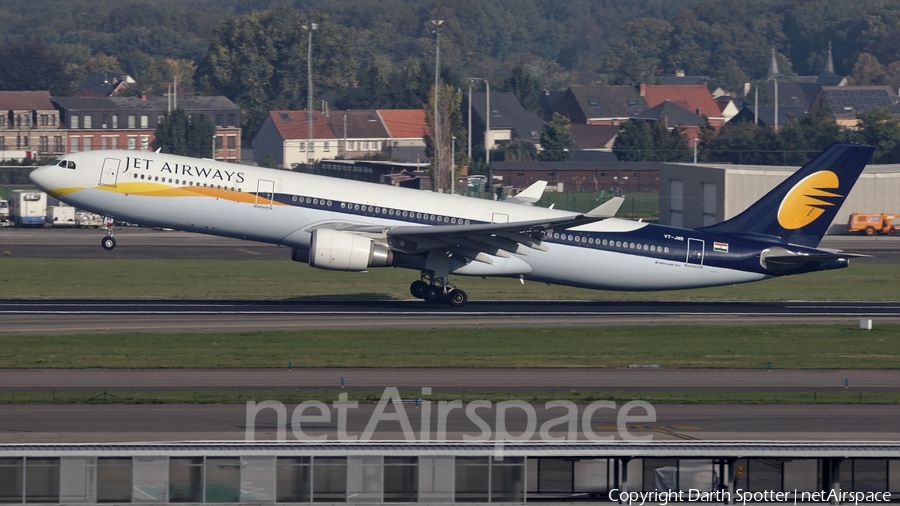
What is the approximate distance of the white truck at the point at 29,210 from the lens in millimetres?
86250

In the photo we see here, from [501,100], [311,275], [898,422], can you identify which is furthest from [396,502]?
[501,100]

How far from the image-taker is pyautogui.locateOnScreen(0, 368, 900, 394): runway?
3027 centimetres

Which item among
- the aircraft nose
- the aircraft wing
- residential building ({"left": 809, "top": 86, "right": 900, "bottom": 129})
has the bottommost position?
the aircraft wing

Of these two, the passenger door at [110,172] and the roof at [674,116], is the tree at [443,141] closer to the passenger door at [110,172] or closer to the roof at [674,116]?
the roof at [674,116]

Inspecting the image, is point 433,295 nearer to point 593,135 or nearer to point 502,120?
point 502,120

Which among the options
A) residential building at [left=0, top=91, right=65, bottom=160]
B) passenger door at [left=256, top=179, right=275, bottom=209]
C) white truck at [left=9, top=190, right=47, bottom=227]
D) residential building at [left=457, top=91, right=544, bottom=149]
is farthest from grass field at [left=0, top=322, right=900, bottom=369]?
residential building at [left=457, top=91, right=544, bottom=149]

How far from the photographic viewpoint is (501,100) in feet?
596

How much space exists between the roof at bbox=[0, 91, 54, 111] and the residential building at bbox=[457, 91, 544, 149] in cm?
5913

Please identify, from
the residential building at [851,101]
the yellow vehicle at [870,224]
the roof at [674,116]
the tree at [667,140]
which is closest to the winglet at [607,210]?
the yellow vehicle at [870,224]

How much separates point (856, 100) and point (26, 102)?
126430 mm

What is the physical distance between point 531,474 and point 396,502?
2.29 m

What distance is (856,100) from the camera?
607 ft

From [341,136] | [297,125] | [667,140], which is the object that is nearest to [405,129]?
[341,136]

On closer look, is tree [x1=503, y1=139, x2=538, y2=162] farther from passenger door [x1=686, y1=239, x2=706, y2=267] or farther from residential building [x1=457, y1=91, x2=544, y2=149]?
passenger door [x1=686, y1=239, x2=706, y2=267]
